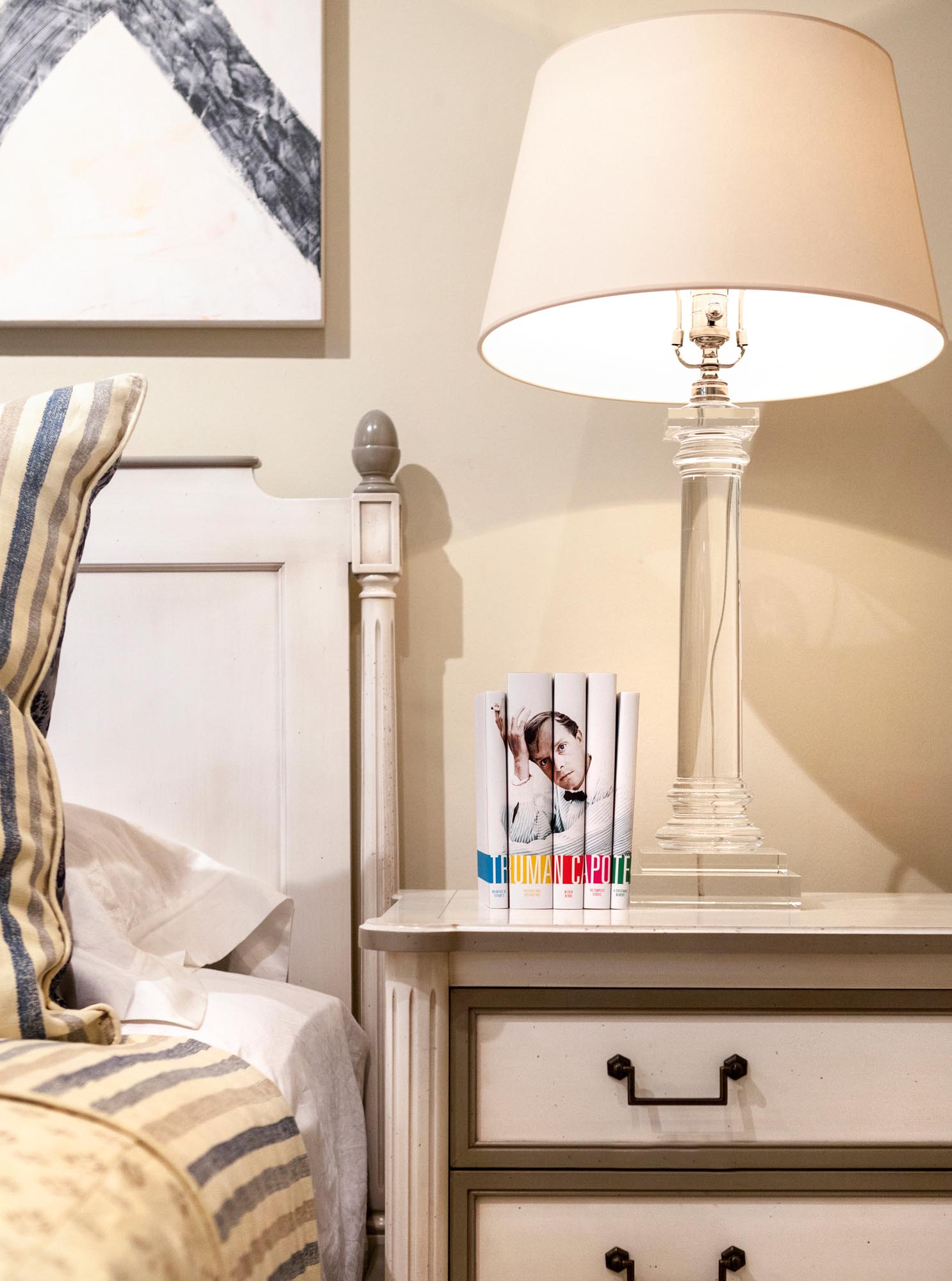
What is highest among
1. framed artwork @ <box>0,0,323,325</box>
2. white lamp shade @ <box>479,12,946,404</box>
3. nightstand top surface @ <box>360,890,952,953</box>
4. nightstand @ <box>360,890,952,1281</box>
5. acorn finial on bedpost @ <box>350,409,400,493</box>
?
framed artwork @ <box>0,0,323,325</box>

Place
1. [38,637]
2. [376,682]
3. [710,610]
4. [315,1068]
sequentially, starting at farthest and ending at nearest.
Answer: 1. [376,682]
2. [710,610]
3. [315,1068]
4. [38,637]

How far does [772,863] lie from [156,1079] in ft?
1.94

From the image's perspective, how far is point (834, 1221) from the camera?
844 millimetres

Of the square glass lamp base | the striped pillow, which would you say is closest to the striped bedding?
the striped pillow

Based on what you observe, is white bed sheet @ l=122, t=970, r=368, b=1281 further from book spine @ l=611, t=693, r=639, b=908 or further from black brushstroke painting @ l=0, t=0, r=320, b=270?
black brushstroke painting @ l=0, t=0, r=320, b=270

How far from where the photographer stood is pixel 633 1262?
0.83m

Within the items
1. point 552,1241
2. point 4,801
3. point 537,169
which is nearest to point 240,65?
point 537,169

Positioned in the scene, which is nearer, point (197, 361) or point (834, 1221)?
point (834, 1221)

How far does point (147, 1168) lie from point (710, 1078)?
0.48 metres

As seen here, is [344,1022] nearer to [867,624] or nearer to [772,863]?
[772,863]

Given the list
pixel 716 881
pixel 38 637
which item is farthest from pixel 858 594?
pixel 38 637

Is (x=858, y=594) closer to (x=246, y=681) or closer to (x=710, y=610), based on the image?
(x=710, y=610)

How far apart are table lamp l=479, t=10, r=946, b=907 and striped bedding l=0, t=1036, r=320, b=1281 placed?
43 centimetres

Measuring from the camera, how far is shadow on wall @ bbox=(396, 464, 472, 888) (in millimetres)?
1309
